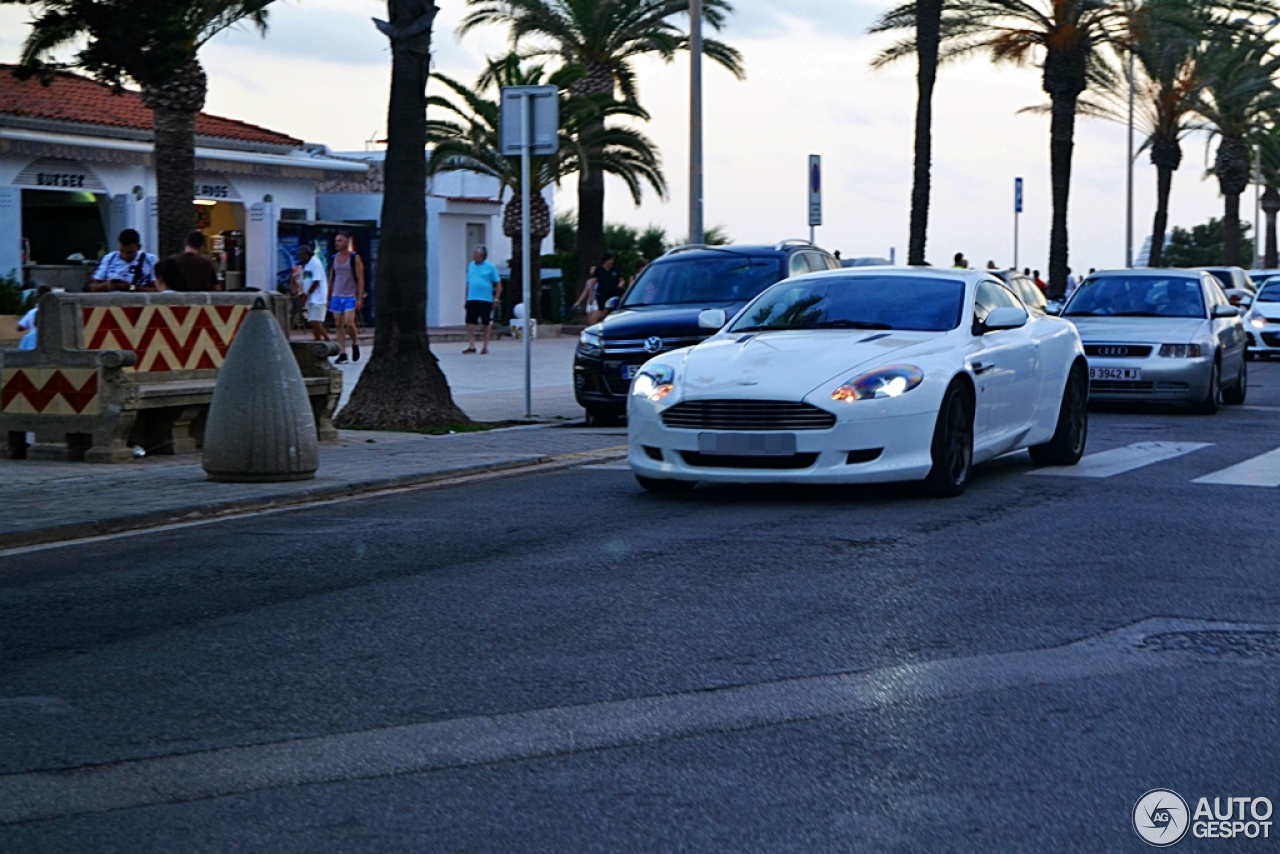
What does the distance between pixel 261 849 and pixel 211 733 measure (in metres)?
1.12

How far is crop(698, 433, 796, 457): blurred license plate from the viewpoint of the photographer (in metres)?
10.2

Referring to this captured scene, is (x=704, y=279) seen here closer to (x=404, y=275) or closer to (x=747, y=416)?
(x=404, y=275)

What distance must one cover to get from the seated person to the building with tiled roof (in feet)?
40.4

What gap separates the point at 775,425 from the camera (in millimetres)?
10219

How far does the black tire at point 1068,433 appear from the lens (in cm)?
1271

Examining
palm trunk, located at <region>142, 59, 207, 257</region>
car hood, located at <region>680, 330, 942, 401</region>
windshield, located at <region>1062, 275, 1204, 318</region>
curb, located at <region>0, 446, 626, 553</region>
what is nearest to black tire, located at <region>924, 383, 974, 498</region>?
car hood, located at <region>680, 330, 942, 401</region>

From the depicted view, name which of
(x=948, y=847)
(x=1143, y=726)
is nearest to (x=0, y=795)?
(x=948, y=847)

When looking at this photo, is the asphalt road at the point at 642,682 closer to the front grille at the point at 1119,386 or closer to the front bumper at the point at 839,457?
the front bumper at the point at 839,457

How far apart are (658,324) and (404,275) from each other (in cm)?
245

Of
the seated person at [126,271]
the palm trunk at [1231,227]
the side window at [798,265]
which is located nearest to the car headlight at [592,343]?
the side window at [798,265]

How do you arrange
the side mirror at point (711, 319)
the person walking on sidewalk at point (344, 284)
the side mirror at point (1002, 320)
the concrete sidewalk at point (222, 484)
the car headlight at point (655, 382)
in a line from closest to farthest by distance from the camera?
the concrete sidewalk at point (222, 484)
the car headlight at point (655, 382)
the side mirror at point (1002, 320)
the side mirror at point (711, 319)
the person walking on sidewalk at point (344, 284)

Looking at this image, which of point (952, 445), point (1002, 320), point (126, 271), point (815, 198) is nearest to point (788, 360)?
point (952, 445)

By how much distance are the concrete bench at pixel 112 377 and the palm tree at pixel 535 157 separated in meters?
24.8

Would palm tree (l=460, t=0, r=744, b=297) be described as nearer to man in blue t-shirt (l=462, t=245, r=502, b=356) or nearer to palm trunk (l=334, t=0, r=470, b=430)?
man in blue t-shirt (l=462, t=245, r=502, b=356)
